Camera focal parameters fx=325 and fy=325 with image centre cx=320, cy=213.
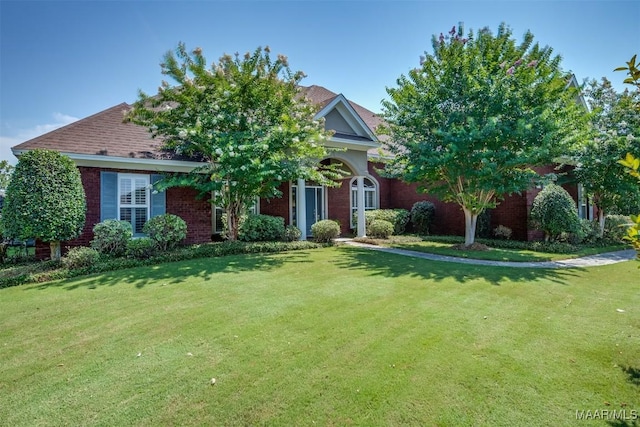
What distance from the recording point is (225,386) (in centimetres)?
316

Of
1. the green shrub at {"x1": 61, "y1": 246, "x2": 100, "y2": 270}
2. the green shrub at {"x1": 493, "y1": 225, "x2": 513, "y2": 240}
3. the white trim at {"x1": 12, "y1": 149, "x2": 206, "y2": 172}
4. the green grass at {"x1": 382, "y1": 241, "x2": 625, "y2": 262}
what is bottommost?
the green grass at {"x1": 382, "y1": 241, "x2": 625, "y2": 262}

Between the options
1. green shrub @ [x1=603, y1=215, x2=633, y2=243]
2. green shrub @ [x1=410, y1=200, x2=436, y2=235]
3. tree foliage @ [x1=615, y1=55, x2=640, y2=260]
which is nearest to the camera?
tree foliage @ [x1=615, y1=55, x2=640, y2=260]

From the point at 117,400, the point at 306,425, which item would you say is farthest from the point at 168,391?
the point at 306,425

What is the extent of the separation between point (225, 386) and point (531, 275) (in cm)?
776

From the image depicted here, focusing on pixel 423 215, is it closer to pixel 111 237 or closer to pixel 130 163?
pixel 130 163

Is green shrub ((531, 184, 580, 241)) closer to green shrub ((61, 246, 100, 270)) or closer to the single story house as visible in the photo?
the single story house

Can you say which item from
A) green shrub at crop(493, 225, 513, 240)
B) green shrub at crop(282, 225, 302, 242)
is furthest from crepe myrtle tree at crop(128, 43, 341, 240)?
green shrub at crop(493, 225, 513, 240)

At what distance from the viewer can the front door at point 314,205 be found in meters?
16.6

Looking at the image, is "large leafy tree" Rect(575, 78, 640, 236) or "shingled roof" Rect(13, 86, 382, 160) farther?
"large leafy tree" Rect(575, 78, 640, 236)

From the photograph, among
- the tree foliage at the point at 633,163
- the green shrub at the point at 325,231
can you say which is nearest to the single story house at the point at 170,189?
the green shrub at the point at 325,231

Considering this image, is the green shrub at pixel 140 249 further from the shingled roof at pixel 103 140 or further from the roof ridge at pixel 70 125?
the roof ridge at pixel 70 125

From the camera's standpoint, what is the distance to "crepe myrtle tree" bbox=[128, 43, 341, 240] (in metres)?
9.91

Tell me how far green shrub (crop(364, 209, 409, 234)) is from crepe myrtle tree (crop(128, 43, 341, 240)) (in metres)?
5.93

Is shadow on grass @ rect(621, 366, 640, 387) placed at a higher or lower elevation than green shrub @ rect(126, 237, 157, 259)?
lower
